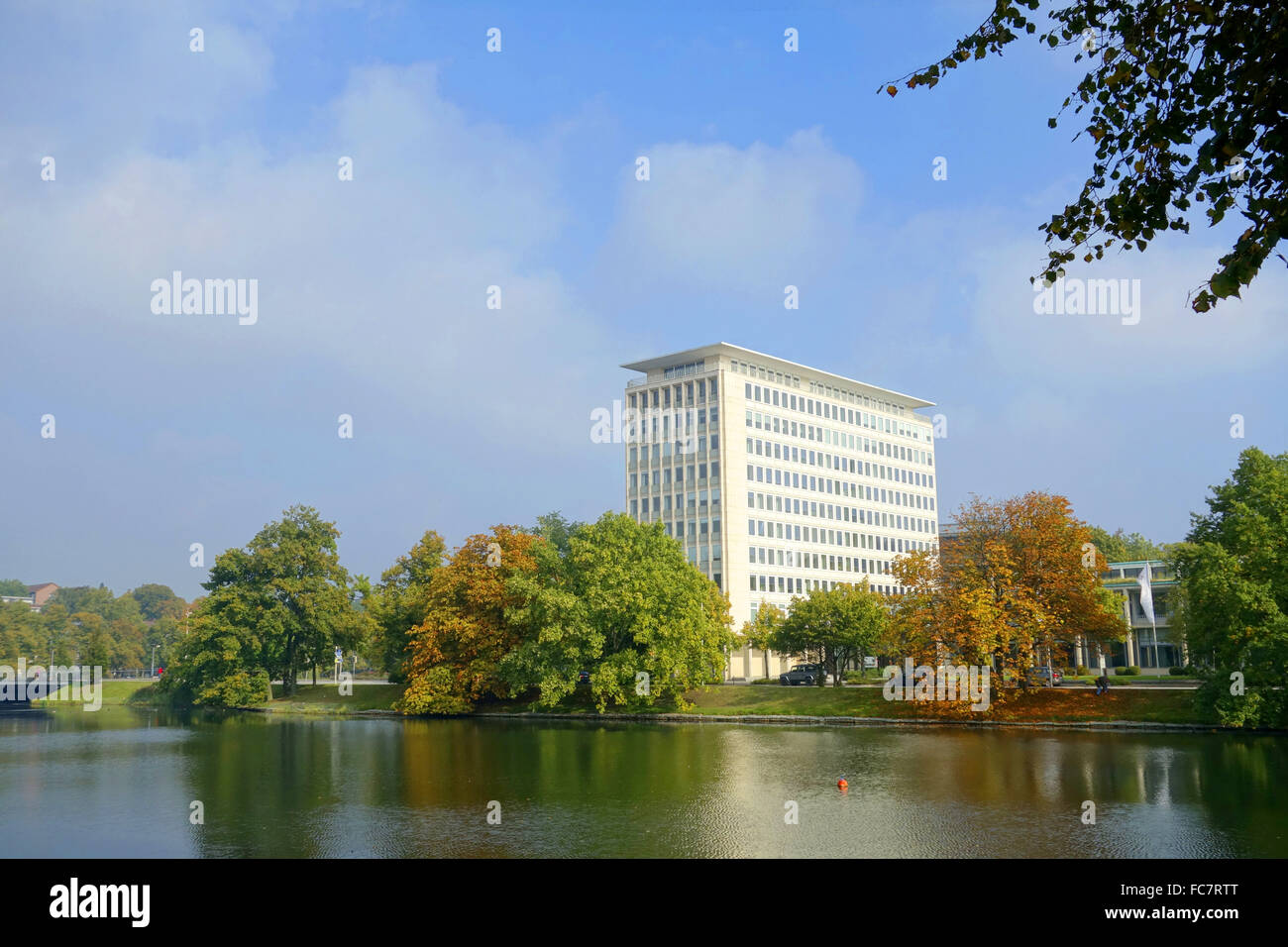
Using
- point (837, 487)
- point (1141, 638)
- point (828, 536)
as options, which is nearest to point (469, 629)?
point (828, 536)

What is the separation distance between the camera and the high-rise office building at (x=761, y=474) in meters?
133

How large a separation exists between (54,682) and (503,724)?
8393 centimetres

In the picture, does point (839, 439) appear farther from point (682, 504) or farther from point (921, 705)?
point (921, 705)

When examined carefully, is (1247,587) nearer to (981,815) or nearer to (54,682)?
(981,815)

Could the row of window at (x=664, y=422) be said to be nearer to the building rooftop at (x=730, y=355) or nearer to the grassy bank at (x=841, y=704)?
the building rooftop at (x=730, y=355)

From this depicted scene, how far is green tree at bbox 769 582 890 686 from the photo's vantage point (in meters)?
90.4

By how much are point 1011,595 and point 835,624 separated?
85.3ft

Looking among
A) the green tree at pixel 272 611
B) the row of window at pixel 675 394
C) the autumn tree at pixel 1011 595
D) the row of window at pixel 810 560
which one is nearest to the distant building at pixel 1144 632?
the row of window at pixel 810 560

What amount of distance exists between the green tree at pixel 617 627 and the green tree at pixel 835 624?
12.3m

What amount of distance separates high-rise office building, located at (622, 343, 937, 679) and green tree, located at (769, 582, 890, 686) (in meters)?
30.3

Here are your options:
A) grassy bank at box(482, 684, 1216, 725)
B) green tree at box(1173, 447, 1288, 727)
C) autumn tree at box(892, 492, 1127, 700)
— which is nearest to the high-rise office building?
grassy bank at box(482, 684, 1216, 725)

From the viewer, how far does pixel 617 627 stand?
79.8 metres
